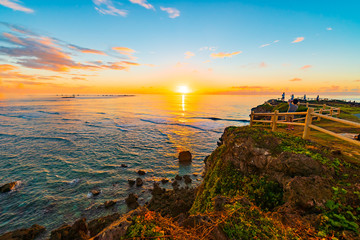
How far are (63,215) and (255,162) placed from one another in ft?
43.9

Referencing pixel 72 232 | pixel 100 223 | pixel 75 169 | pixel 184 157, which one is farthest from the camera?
pixel 184 157

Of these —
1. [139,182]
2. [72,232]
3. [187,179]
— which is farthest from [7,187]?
[187,179]

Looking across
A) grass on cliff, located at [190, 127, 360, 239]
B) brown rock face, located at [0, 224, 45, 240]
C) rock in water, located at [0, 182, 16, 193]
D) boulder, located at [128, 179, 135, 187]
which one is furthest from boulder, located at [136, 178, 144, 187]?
rock in water, located at [0, 182, 16, 193]

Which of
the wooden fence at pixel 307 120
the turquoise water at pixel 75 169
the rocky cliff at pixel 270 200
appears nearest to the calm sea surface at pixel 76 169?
the turquoise water at pixel 75 169

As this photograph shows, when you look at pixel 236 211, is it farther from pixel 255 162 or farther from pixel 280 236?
pixel 255 162

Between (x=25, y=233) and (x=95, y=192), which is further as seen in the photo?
(x=95, y=192)

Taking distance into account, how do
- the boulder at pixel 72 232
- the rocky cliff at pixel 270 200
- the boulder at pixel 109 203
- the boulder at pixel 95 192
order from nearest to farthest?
1. the rocky cliff at pixel 270 200
2. the boulder at pixel 72 232
3. the boulder at pixel 109 203
4. the boulder at pixel 95 192

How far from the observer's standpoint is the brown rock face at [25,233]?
27.2 feet

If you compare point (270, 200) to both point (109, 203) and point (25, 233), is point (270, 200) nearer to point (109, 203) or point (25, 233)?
point (109, 203)

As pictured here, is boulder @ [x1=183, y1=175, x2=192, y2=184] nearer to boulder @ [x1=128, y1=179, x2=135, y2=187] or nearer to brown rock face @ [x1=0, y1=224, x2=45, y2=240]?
boulder @ [x1=128, y1=179, x2=135, y2=187]

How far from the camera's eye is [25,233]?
8.51m

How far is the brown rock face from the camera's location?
326 inches

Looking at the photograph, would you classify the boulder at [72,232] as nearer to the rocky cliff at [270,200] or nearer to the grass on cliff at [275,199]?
the rocky cliff at [270,200]

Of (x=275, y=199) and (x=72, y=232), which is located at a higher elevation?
(x=275, y=199)
